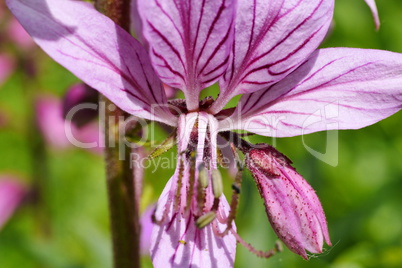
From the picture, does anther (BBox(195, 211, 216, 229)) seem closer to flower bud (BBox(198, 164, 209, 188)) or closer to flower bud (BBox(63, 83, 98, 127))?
flower bud (BBox(198, 164, 209, 188))

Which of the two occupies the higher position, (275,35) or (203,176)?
(275,35)

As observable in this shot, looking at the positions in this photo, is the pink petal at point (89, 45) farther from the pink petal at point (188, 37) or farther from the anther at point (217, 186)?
the anther at point (217, 186)

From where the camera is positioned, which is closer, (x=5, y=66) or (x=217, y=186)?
(x=217, y=186)

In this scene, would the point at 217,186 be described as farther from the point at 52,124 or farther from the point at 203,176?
the point at 52,124

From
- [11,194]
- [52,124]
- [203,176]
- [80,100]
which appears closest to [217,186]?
[203,176]

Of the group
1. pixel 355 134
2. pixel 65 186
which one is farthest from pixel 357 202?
pixel 65 186

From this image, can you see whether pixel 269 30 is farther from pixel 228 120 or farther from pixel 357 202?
pixel 357 202
